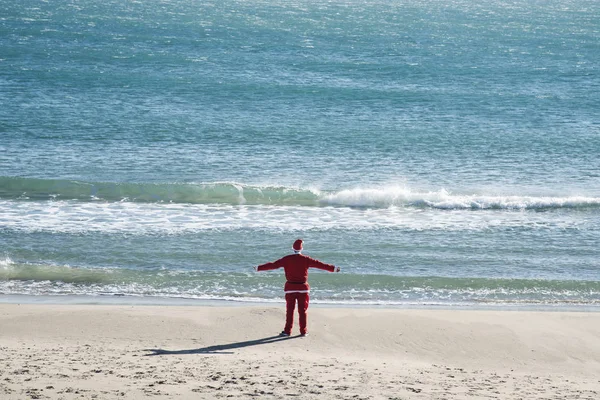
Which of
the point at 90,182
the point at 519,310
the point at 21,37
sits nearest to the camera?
the point at 519,310

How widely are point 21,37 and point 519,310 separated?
33432 mm

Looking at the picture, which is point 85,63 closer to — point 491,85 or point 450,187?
point 491,85

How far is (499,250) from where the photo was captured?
16.4m

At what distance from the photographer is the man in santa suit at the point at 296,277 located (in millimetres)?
11094

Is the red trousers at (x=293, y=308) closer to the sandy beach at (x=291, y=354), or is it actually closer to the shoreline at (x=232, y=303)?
the sandy beach at (x=291, y=354)

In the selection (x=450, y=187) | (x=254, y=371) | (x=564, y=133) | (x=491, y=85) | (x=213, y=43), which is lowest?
(x=254, y=371)

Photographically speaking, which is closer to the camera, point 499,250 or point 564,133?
point 499,250

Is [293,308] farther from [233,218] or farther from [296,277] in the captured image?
[233,218]

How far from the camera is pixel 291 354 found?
407 inches

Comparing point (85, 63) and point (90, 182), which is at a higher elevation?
point (85, 63)

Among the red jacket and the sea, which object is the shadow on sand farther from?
the sea

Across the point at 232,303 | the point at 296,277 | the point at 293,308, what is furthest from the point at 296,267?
the point at 232,303

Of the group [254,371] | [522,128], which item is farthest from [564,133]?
[254,371]

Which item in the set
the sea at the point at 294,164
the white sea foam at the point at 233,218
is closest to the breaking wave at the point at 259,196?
the sea at the point at 294,164
